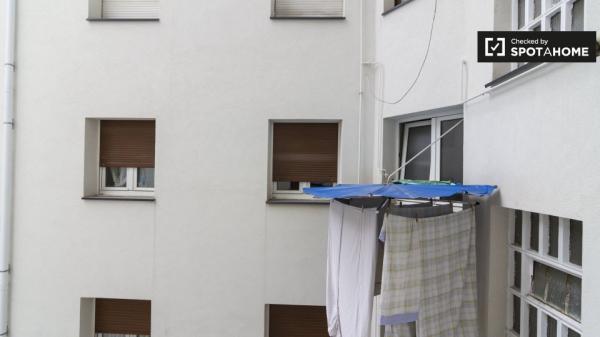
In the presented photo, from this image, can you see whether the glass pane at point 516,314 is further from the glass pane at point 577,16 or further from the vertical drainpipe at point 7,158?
the vertical drainpipe at point 7,158

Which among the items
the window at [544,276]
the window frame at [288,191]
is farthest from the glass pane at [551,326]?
the window frame at [288,191]

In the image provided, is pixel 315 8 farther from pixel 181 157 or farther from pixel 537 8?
pixel 537 8

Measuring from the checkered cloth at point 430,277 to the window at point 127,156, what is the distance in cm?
435

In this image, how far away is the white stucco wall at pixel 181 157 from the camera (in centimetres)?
632

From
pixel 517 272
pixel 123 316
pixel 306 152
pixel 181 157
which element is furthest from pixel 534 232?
pixel 123 316

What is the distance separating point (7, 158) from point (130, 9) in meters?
2.77

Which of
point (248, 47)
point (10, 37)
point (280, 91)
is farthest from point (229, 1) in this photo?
point (10, 37)

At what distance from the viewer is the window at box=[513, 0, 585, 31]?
3070mm

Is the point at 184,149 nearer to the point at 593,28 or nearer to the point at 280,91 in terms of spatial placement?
the point at 280,91

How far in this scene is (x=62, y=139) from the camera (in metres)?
6.55

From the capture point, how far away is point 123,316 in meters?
6.84

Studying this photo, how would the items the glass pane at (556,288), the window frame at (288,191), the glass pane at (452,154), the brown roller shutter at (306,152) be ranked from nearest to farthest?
the glass pane at (556,288), the glass pane at (452,154), the window frame at (288,191), the brown roller shutter at (306,152)

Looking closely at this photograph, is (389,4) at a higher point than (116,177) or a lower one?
higher

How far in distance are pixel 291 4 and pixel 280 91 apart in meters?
1.33
